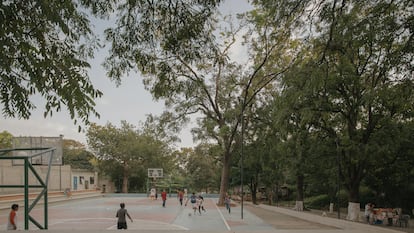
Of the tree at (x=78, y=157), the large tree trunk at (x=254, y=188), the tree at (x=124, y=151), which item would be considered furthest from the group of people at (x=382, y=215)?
the tree at (x=78, y=157)

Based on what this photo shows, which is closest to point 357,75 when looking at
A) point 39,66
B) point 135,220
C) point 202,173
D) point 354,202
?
point 354,202

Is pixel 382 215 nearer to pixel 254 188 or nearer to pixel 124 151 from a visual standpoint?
pixel 254 188

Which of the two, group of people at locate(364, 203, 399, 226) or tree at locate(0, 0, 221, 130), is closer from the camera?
tree at locate(0, 0, 221, 130)

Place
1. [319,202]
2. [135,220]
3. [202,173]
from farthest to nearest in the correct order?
[202,173] → [319,202] → [135,220]

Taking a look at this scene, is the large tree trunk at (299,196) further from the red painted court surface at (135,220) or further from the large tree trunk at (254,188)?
the large tree trunk at (254,188)

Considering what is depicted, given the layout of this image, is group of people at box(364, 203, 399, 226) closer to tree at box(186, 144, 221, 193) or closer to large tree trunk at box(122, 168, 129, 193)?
tree at box(186, 144, 221, 193)

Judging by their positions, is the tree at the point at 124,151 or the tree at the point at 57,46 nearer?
the tree at the point at 57,46

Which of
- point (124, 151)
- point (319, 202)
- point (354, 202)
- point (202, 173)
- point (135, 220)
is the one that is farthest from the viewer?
point (202, 173)

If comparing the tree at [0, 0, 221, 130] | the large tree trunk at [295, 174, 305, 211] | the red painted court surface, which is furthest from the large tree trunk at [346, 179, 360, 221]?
the tree at [0, 0, 221, 130]

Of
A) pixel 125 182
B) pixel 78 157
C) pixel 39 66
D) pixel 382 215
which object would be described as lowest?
pixel 125 182

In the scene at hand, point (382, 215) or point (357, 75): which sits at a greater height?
point (357, 75)

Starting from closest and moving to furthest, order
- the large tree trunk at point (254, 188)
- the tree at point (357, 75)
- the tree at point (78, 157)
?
1. the tree at point (357, 75)
2. the large tree trunk at point (254, 188)
3. the tree at point (78, 157)

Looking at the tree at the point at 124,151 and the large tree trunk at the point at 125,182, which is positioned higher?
the tree at the point at 124,151

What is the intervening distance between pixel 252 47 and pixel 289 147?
9.96 metres
